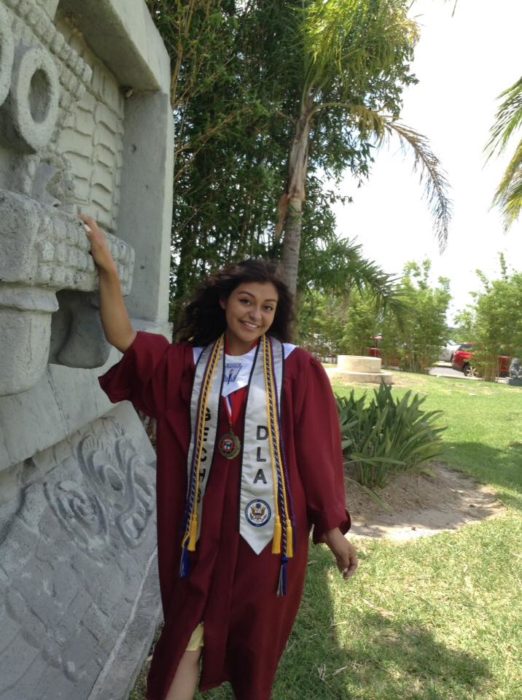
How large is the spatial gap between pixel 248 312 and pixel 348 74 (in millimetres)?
5052

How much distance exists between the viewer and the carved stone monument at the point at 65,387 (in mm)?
1386

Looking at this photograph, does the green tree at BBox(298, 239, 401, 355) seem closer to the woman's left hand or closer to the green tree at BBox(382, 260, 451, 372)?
the woman's left hand

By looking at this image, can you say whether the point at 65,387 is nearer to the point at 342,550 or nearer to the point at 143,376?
the point at 143,376

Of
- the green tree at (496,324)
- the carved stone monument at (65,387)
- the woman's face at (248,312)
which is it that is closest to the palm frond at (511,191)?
the carved stone monument at (65,387)

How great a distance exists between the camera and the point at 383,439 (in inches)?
219

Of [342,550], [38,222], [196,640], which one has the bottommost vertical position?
[196,640]

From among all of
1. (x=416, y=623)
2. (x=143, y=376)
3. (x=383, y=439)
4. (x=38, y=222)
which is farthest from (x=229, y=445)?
(x=383, y=439)

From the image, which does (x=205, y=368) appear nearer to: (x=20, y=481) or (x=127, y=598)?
(x=20, y=481)

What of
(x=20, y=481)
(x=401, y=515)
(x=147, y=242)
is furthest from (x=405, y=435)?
(x=20, y=481)

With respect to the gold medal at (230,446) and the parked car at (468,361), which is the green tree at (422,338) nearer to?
the parked car at (468,361)

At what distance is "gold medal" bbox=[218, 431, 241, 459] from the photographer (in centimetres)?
178

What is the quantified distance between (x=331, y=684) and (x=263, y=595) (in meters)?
0.97

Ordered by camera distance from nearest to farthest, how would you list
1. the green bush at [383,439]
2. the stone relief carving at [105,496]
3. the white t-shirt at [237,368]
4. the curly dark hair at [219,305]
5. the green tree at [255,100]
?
the white t-shirt at [237,368], the curly dark hair at [219,305], the stone relief carving at [105,496], the green tree at [255,100], the green bush at [383,439]

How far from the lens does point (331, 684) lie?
2.43m
